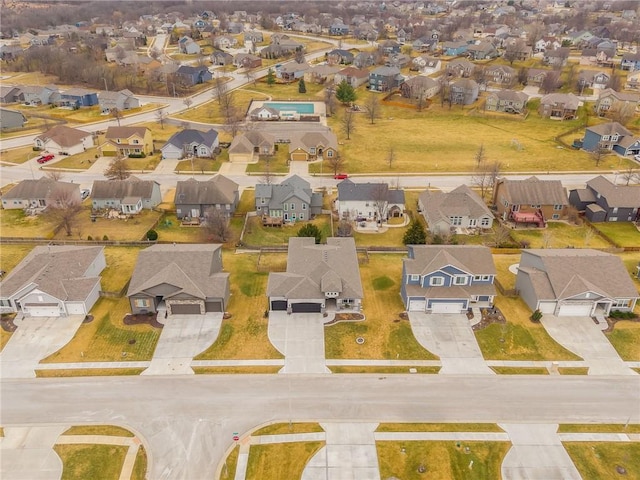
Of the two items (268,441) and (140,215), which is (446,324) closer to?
(268,441)

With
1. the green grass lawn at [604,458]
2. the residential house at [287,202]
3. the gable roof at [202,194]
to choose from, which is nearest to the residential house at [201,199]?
the gable roof at [202,194]

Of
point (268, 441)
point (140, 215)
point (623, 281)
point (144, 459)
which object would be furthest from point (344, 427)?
point (140, 215)

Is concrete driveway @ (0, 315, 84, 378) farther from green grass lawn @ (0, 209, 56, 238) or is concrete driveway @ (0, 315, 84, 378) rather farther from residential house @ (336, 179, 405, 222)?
residential house @ (336, 179, 405, 222)

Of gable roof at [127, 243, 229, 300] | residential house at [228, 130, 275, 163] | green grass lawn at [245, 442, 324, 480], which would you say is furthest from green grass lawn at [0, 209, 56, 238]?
green grass lawn at [245, 442, 324, 480]

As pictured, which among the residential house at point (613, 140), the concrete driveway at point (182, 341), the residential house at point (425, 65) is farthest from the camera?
the residential house at point (425, 65)

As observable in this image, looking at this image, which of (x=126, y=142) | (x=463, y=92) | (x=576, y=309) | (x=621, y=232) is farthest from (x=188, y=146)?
(x=621, y=232)

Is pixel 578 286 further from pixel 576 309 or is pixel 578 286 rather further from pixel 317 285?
pixel 317 285

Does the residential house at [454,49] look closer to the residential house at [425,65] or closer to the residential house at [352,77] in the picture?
the residential house at [425,65]
